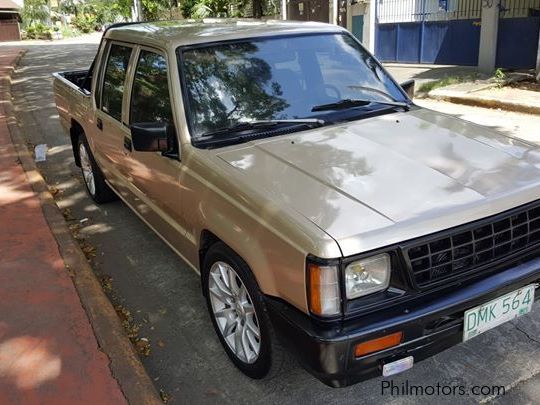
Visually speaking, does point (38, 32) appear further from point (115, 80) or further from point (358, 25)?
point (115, 80)

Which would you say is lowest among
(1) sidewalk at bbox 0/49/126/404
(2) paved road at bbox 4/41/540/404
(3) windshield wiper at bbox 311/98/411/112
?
(2) paved road at bbox 4/41/540/404

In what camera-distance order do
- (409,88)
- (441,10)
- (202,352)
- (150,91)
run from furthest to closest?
(441,10)
(409,88)
(150,91)
(202,352)

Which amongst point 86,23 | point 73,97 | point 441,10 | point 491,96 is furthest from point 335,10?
point 86,23

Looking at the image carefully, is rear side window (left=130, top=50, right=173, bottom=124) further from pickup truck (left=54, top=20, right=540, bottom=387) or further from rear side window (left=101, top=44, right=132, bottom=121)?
rear side window (left=101, top=44, right=132, bottom=121)

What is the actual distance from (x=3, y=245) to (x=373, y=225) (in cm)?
361

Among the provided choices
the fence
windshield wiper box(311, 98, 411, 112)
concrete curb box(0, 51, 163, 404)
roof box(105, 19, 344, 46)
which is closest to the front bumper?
concrete curb box(0, 51, 163, 404)

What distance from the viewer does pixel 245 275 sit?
2.62m

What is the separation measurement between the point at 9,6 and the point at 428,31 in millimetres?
43058

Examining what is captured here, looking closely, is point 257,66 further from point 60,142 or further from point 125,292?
point 60,142

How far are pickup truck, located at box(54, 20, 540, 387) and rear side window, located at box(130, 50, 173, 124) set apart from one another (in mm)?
17

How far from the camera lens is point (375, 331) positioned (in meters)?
2.18

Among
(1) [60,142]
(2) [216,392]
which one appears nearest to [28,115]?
(1) [60,142]

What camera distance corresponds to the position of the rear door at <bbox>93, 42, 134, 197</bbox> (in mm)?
4156

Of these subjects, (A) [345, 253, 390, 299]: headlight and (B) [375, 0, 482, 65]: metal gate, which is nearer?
(A) [345, 253, 390, 299]: headlight
